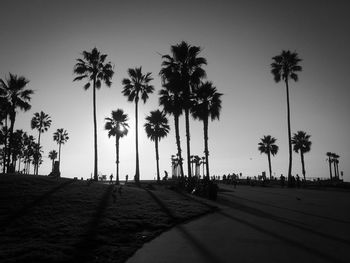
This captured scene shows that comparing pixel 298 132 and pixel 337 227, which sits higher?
pixel 298 132

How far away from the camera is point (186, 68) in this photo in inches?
1245

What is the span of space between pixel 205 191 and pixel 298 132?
5239 cm

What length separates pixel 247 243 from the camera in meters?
9.25

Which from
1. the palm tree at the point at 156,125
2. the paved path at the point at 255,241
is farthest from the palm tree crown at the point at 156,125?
the paved path at the point at 255,241

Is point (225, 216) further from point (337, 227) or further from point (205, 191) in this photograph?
point (205, 191)

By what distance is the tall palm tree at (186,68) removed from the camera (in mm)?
31156

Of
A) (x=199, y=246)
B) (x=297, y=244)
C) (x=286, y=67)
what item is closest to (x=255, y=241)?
(x=297, y=244)

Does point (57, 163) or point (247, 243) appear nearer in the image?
point (247, 243)

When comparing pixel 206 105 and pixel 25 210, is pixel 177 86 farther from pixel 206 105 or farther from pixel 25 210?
pixel 25 210

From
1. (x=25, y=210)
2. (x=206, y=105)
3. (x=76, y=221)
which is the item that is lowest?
(x=76, y=221)

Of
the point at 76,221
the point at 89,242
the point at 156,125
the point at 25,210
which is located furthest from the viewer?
the point at 156,125

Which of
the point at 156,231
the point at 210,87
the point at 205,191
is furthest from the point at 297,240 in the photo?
the point at 210,87

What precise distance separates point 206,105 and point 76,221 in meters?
25.3

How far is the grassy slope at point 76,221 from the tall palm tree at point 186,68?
14.1 meters
